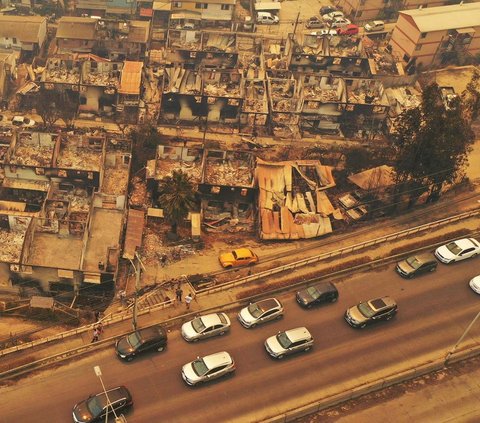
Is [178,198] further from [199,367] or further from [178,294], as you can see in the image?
[199,367]

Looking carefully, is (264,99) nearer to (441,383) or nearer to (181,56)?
(181,56)

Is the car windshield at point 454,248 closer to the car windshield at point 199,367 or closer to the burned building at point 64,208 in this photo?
the car windshield at point 199,367

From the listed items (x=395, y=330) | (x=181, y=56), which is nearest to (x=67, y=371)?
(x=395, y=330)

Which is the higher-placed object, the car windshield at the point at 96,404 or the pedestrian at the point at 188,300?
the pedestrian at the point at 188,300

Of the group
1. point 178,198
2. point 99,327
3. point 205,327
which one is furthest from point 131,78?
point 205,327

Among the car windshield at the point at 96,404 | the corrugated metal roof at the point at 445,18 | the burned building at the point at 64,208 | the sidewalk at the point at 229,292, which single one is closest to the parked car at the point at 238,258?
the sidewalk at the point at 229,292

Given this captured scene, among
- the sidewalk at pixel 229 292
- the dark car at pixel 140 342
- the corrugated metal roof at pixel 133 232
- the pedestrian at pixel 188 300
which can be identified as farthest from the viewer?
the corrugated metal roof at pixel 133 232

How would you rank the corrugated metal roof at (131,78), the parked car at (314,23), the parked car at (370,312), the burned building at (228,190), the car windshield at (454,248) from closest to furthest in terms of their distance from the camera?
the parked car at (370,312) → the car windshield at (454,248) → the burned building at (228,190) → the corrugated metal roof at (131,78) → the parked car at (314,23)

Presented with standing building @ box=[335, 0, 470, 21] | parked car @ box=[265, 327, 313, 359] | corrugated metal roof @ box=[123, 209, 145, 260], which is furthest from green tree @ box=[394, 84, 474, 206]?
standing building @ box=[335, 0, 470, 21]
